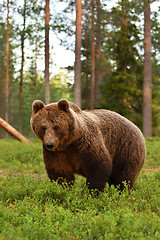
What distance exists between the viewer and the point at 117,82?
20594mm

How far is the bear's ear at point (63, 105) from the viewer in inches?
191

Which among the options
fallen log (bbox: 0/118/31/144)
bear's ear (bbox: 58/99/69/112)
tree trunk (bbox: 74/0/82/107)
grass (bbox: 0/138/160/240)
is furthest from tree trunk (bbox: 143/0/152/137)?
bear's ear (bbox: 58/99/69/112)

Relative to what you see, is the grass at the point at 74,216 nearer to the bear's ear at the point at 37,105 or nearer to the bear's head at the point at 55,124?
the bear's head at the point at 55,124

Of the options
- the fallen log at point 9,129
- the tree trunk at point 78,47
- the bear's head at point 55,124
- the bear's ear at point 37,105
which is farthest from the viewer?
the tree trunk at point 78,47

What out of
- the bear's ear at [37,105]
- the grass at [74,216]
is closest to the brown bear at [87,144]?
the bear's ear at [37,105]

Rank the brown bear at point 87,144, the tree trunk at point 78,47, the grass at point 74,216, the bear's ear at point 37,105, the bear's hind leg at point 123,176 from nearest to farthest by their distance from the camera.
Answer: the grass at point 74,216 → the brown bear at point 87,144 → the bear's ear at point 37,105 → the bear's hind leg at point 123,176 → the tree trunk at point 78,47

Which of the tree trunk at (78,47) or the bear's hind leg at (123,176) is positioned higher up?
the tree trunk at (78,47)

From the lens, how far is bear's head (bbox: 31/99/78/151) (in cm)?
467

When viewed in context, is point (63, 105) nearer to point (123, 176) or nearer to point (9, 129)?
point (123, 176)

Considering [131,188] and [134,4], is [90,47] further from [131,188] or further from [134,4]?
[131,188]

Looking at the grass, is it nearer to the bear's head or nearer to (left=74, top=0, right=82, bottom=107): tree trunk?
the bear's head

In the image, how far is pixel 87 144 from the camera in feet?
17.0

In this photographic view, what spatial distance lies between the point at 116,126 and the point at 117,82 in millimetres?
15013

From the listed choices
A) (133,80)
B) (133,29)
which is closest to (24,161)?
(133,80)
